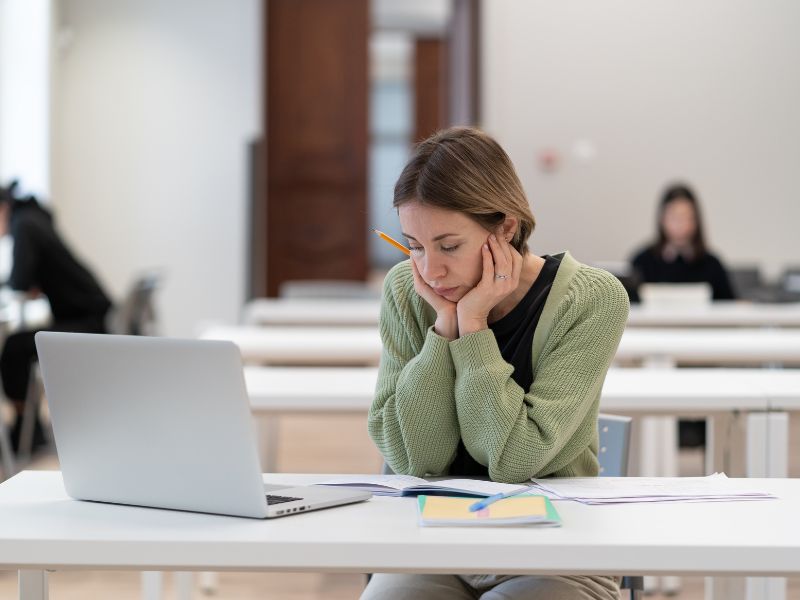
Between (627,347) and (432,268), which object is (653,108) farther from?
(432,268)

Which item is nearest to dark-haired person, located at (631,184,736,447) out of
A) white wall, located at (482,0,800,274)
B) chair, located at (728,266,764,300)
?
chair, located at (728,266,764,300)

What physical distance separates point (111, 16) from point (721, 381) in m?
6.99

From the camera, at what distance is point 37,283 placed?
5492 millimetres

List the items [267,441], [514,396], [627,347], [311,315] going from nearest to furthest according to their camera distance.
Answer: [514,396], [627,347], [267,441], [311,315]

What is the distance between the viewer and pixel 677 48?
776 centimetres

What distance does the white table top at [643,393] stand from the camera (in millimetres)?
2406

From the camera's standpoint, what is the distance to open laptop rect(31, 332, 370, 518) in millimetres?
1383

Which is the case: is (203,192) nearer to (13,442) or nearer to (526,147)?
(526,147)

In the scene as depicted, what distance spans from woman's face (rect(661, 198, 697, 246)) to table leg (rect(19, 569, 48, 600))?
15.8 feet

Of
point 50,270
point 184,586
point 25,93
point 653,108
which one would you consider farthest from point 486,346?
point 25,93

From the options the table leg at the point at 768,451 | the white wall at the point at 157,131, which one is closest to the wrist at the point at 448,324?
the table leg at the point at 768,451

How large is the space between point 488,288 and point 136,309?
14.3 feet

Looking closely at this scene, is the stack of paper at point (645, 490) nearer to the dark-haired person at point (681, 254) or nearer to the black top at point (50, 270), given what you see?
the black top at point (50, 270)

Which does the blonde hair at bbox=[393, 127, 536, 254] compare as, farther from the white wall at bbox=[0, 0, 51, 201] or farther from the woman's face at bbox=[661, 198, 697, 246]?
the white wall at bbox=[0, 0, 51, 201]
